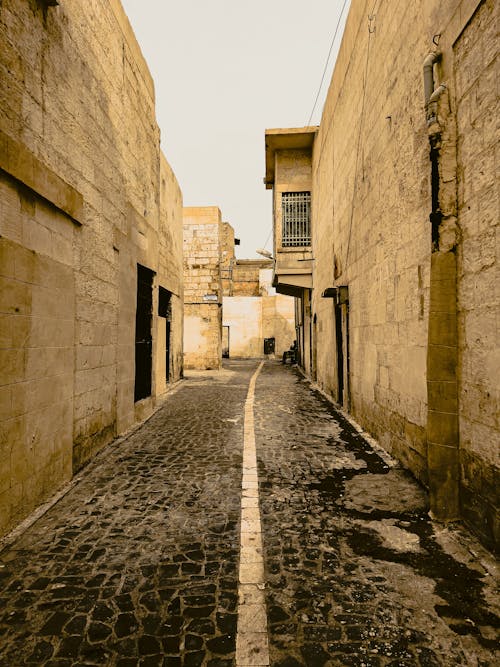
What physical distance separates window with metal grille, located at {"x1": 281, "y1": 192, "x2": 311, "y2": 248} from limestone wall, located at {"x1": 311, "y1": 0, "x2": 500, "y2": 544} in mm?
6768

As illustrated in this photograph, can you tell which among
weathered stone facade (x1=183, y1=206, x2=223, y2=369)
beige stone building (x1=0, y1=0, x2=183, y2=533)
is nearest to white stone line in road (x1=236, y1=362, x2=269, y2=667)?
beige stone building (x1=0, y1=0, x2=183, y2=533)

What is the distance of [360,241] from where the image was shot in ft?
23.7

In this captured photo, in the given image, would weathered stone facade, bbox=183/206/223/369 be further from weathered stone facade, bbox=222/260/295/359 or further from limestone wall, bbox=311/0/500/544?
weathered stone facade, bbox=222/260/295/359

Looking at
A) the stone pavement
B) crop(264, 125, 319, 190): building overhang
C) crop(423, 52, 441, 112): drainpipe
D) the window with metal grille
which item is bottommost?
the stone pavement

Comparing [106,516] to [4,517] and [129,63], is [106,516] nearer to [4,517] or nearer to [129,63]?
[4,517]

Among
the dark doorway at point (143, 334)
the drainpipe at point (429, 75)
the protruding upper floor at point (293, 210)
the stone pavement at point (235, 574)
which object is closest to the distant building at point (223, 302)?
the protruding upper floor at point (293, 210)

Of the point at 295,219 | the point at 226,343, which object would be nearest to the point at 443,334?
the point at 295,219

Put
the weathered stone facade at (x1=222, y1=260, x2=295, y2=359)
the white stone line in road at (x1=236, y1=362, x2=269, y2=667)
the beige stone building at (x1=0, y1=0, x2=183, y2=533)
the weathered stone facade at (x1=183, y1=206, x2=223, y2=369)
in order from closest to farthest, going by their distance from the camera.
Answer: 1. the white stone line in road at (x1=236, y1=362, x2=269, y2=667)
2. the beige stone building at (x1=0, y1=0, x2=183, y2=533)
3. the weathered stone facade at (x1=183, y1=206, x2=223, y2=369)
4. the weathered stone facade at (x1=222, y1=260, x2=295, y2=359)

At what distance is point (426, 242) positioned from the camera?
4305 mm

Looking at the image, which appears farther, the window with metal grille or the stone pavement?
the window with metal grille

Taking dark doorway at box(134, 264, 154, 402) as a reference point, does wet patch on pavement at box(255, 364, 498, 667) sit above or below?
below

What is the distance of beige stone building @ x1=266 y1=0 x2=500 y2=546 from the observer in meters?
3.08

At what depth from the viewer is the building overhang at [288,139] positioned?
13.7 meters

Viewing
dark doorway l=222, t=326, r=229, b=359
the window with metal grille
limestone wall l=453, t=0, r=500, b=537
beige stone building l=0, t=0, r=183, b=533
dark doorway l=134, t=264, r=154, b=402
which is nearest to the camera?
limestone wall l=453, t=0, r=500, b=537
